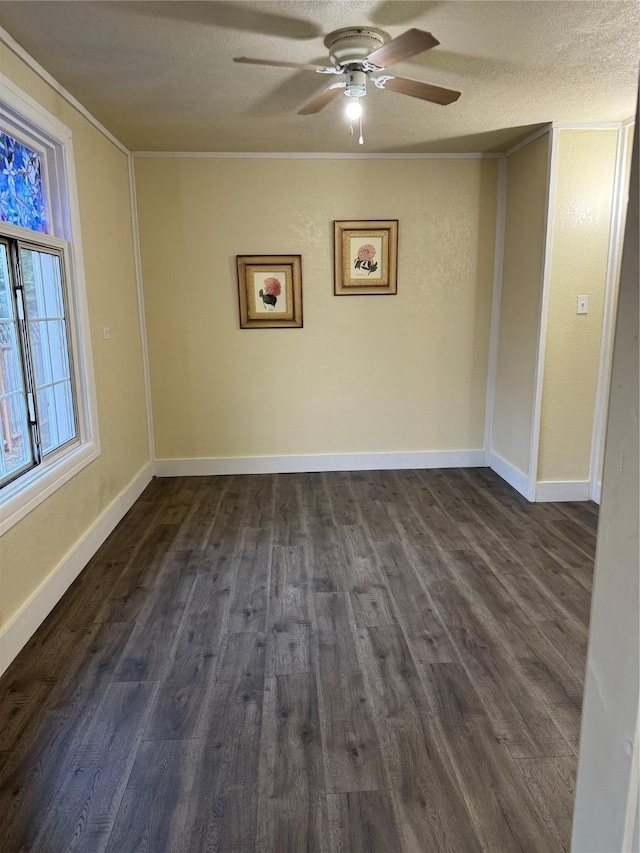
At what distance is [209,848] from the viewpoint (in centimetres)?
146

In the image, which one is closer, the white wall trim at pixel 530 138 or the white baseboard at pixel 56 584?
the white baseboard at pixel 56 584

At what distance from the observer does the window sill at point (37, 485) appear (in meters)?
2.24

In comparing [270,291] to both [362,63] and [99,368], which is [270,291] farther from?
[362,63]

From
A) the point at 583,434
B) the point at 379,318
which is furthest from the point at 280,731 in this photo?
the point at 379,318

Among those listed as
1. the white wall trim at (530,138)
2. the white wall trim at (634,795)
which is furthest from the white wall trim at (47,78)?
the white wall trim at (634,795)

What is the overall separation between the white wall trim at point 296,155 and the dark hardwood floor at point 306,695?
2.75 meters

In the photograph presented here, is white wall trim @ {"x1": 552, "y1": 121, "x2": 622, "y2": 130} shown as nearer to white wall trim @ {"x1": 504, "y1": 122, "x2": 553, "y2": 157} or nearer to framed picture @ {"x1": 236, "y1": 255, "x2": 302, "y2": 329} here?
white wall trim @ {"x1": 504, "y1": 122, "x2": 553, "y2": 157}

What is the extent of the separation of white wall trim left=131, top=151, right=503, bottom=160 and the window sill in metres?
2.35

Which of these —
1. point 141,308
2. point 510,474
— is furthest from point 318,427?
point 141,308

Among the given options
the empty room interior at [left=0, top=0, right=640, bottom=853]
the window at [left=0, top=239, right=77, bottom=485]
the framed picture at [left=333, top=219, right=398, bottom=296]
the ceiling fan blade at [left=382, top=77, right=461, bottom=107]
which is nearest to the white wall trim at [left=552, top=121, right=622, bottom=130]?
the empty room interior at [left=0, top=0, right=640, bottom=853]

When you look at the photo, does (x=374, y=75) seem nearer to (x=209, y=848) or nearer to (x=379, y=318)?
(x=379, y=318)

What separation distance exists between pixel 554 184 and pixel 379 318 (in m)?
1.54

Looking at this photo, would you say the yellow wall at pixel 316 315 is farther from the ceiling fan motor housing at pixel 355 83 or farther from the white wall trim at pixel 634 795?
the white wall trim at pixel 634 795

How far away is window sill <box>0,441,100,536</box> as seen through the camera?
2242mm
